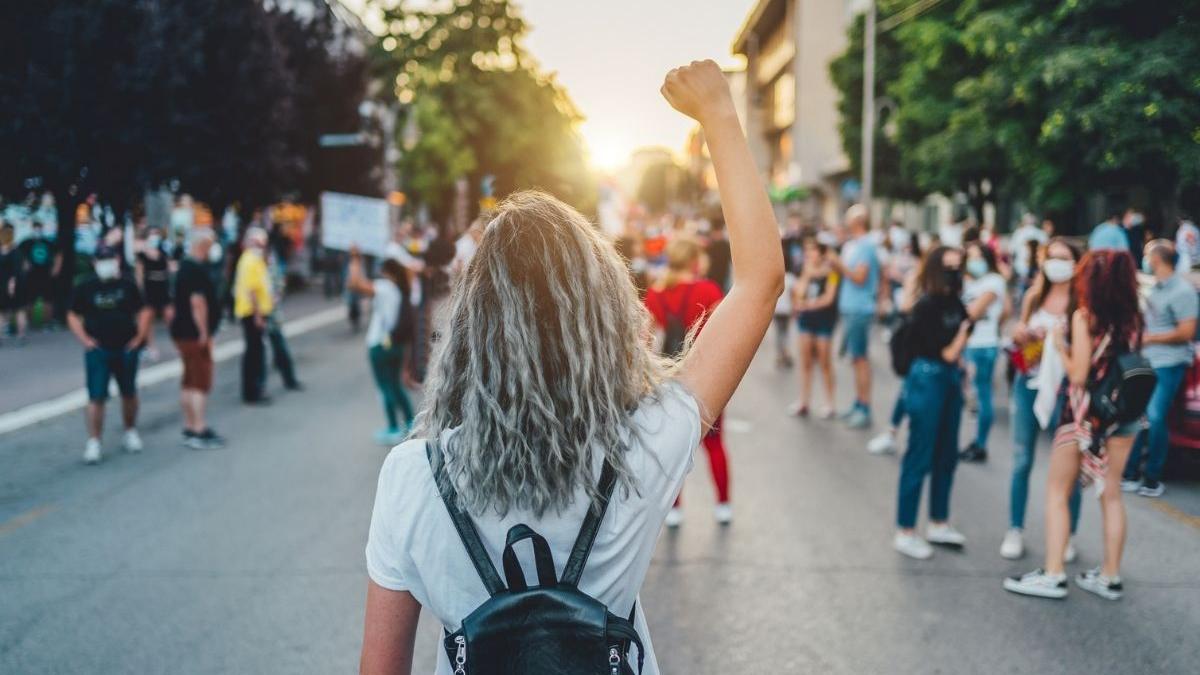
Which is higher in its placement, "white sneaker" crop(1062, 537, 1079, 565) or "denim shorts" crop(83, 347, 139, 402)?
"denim shorts" crop(83, 347, 139, 402)

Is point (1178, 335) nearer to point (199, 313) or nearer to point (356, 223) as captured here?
point (199, 313)

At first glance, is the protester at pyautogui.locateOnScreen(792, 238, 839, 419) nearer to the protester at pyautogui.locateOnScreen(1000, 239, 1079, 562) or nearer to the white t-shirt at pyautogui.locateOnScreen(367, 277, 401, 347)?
the protester at pyautogui.locateOnScreen(1000, 239, 1079, 562)

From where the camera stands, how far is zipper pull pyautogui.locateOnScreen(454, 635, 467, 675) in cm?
151

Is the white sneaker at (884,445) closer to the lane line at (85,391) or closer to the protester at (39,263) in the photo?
the lane line at (85,391)

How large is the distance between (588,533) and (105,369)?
8061mm

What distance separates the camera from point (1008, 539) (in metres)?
5.63

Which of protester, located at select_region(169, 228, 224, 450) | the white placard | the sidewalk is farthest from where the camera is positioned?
the white placard

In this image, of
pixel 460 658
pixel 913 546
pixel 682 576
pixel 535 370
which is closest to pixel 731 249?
pixel 535 370

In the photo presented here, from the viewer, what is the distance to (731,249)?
1.73 m

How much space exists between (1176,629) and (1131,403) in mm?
1040

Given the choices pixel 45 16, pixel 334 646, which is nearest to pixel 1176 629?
→ pixel 334 646

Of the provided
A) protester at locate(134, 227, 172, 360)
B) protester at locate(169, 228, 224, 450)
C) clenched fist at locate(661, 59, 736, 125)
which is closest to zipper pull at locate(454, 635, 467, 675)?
clenched fist at locate(661, 59, 736, 125)

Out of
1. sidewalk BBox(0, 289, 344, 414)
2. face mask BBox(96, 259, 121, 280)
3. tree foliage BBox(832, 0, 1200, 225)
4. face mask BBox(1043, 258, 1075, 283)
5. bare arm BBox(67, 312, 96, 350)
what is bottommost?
sidewalk BBox(0, 289, 344, 414)

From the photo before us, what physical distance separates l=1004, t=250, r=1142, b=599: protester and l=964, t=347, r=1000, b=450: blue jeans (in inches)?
118
